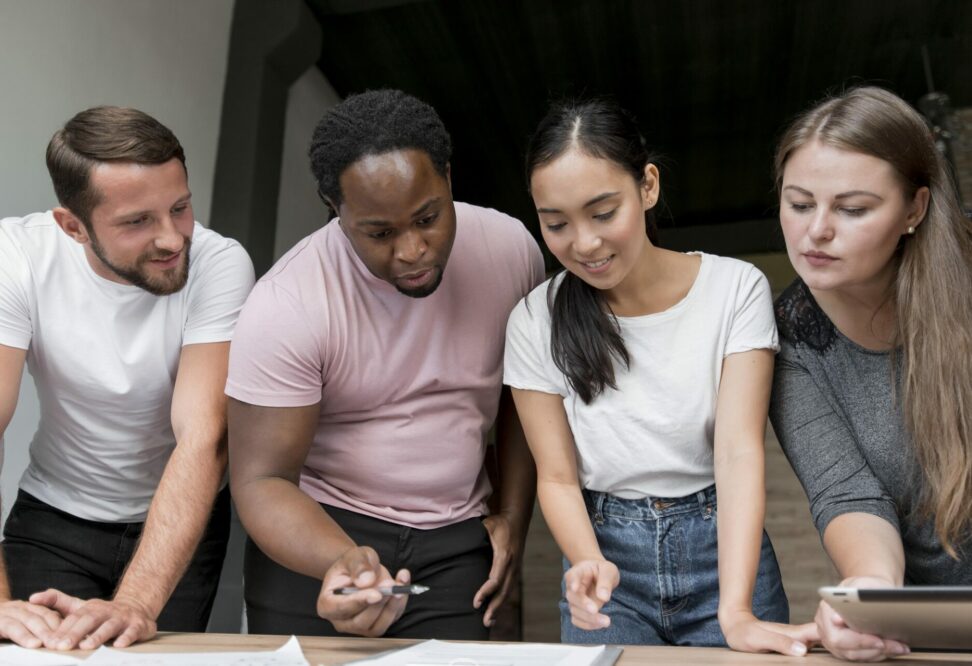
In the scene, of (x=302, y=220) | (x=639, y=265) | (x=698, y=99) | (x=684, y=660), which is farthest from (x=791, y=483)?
(x=684, y=660)

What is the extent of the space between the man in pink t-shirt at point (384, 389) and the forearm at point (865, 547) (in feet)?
1.88

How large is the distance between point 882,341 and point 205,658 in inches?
38.5

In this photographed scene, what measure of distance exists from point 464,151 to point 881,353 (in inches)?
154

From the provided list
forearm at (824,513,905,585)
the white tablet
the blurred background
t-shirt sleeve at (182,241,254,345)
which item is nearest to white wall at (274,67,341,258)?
the blurred background

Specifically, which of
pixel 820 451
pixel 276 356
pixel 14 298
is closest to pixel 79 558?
pixel 14 298

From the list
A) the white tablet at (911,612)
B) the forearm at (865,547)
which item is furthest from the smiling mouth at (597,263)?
the white tablet at (911,612)

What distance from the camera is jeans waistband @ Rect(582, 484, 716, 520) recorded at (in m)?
1.42

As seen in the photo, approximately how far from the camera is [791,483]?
5344 mm

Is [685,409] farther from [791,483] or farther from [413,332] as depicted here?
[791,483]

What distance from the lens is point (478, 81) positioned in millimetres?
4383

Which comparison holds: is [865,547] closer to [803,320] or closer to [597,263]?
[803,320]

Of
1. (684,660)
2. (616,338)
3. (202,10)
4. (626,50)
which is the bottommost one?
(684,660)

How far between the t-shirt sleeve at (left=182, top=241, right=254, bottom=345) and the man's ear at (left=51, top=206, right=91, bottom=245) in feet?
0.65

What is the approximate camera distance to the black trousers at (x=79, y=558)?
66.6 inches
